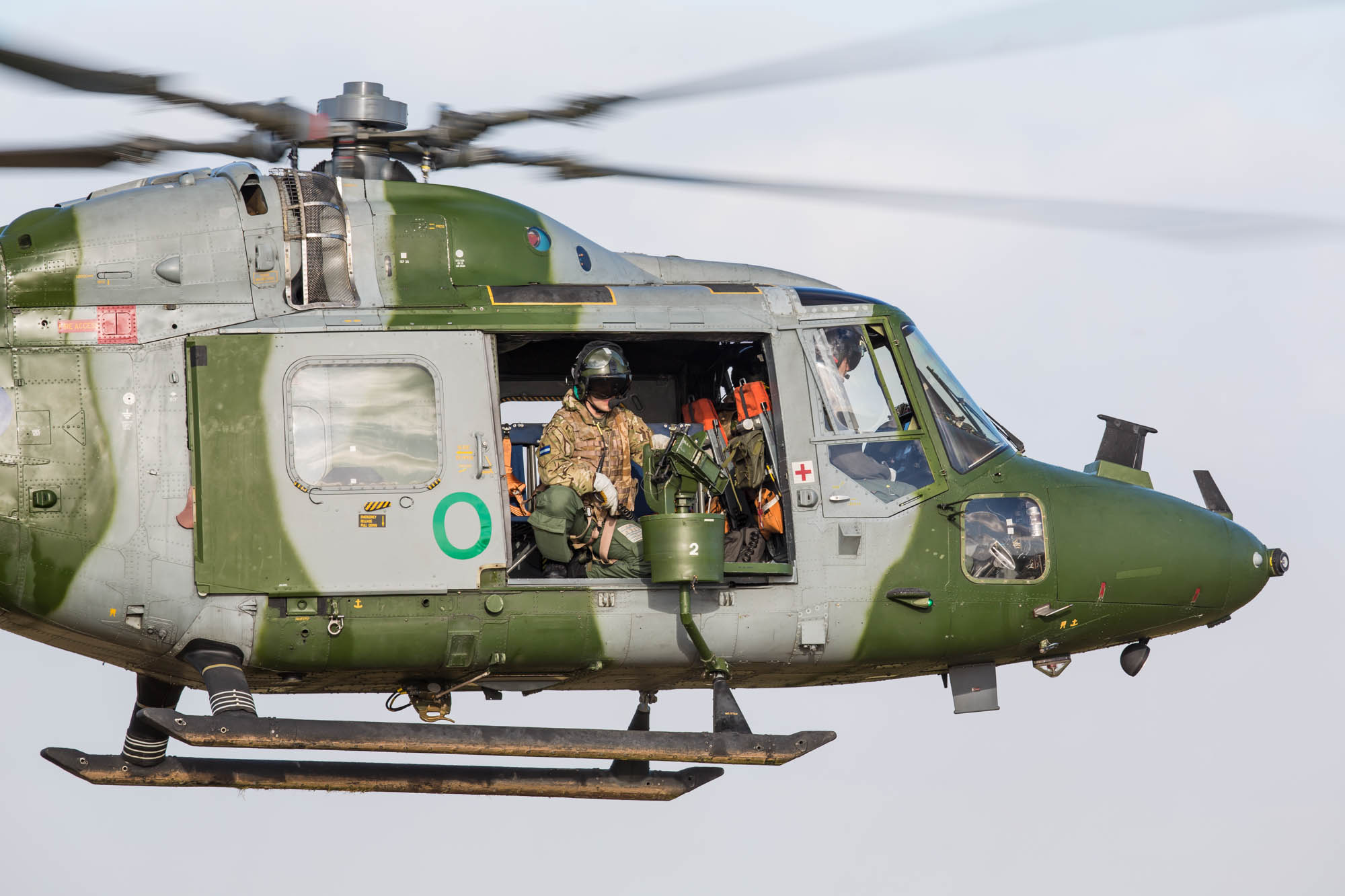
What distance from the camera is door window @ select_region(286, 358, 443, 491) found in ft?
33.9

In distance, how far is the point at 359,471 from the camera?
34.1 ft

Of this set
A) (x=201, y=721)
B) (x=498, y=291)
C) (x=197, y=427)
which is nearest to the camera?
(x=201, y=721)

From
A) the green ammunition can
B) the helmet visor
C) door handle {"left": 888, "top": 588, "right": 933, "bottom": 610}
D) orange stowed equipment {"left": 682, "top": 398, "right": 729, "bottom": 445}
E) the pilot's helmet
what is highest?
the pilot's helmet

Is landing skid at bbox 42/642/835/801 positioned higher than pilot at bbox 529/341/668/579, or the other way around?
pilot at bbox 529/341/668/579

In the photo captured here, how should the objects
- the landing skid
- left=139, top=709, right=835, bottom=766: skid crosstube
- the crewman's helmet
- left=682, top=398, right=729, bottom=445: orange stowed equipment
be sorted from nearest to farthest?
left=139, top=709, right=835, bottom=766: skid crosstube, the landing skid, the crewman's helmet, left=682, top=398, right=729, bottom=445: orange stowed equipment

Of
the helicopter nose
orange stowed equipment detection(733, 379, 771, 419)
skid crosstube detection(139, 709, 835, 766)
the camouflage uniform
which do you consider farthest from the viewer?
the helicopter nose

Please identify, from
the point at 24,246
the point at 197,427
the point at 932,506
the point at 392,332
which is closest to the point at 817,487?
the point at 932,506

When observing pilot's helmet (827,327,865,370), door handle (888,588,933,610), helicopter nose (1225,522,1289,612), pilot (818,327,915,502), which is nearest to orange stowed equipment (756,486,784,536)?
pilot (818,327,915,502)

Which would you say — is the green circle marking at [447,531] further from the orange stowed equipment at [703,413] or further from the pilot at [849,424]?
the orange stowed equipment at [703,413]

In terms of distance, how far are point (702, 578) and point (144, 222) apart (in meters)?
3.67

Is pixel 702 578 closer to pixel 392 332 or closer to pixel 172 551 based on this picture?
pixel 392 332

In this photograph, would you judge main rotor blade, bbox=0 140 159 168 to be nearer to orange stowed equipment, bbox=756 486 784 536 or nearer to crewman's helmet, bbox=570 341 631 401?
crewman's helmet, bbox=570 341 631 401

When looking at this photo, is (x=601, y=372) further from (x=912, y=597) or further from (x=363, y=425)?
(x=912, y=597)

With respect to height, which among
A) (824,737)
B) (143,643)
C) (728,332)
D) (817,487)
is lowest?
(824,737)
